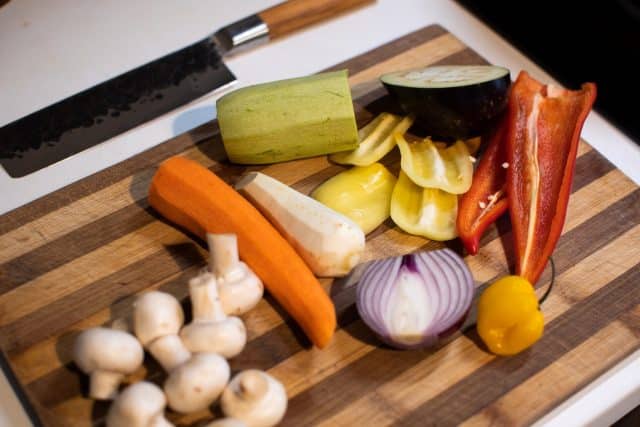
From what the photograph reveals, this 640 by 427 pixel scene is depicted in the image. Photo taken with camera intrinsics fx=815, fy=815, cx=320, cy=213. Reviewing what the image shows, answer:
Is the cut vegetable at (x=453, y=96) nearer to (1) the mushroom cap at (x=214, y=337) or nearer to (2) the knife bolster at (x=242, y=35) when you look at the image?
(2) the knife bolster at (x=242, y=35)

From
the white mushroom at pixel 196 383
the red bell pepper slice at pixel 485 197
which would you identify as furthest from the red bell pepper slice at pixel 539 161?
the white mushroom at pixel 196 383

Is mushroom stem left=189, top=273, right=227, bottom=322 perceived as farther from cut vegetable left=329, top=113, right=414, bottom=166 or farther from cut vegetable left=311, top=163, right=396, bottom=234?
cut vegetable left=329, top=113, right=414, bottom=166

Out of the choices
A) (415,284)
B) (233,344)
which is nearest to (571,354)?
(415,284)

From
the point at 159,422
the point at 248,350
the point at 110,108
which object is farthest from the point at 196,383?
the point at 110,108

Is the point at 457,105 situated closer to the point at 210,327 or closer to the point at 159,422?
the point at 210,327

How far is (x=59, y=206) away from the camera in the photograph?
1773 mm

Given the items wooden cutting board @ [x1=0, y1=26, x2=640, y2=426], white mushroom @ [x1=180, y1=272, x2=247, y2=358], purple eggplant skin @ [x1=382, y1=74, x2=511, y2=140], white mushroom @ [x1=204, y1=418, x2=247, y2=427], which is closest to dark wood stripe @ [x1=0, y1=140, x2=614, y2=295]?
wooden cutting board @ [x1=0, y1=26, x2=640, y2=426]

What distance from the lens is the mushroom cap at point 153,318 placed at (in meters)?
1.43

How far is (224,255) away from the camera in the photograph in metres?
1.52

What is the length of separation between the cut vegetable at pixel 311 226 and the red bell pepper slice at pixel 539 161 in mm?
341

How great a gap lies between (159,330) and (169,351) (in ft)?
0.14

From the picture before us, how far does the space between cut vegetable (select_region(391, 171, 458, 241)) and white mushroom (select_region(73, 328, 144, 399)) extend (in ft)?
2.01

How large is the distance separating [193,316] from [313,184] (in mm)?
468

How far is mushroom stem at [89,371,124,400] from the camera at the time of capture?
1.41 meters
